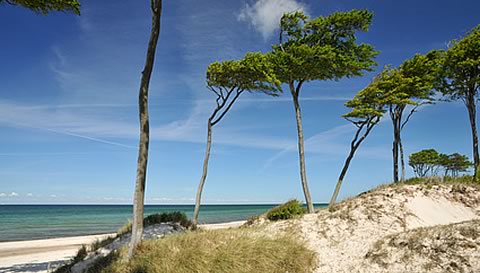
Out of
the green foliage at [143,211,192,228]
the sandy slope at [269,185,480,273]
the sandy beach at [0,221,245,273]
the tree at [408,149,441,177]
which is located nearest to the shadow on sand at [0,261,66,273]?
the sandy beach at [0,221,245,273]

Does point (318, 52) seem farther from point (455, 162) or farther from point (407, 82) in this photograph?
point (455, 162)

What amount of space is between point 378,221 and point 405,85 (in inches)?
379

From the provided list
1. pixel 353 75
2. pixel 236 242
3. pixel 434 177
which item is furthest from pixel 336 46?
pixel 236 242

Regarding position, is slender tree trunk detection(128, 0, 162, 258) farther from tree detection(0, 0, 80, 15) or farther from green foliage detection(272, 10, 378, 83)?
green foliage detection(272, 10, 378, 83)

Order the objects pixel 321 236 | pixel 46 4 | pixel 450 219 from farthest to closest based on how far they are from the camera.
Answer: pixel 450 219 < pixel 321 236 < pixel 46 4

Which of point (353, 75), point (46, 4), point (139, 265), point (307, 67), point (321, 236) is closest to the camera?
point (139, 265)

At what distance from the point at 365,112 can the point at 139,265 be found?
44.7ft

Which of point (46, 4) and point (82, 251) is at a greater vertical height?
point (46, 4)

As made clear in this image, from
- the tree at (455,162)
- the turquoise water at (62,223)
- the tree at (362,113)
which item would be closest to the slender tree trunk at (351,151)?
the tree at (362,113)

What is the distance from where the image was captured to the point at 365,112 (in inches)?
687

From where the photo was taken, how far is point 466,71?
1900 centimetres

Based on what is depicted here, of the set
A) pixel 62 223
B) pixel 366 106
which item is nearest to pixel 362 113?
pixel 366 106

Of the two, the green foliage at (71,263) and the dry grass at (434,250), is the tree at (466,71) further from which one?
the green foliage at (71,263)

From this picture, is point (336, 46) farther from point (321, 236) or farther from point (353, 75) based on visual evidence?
point (321, 236)
